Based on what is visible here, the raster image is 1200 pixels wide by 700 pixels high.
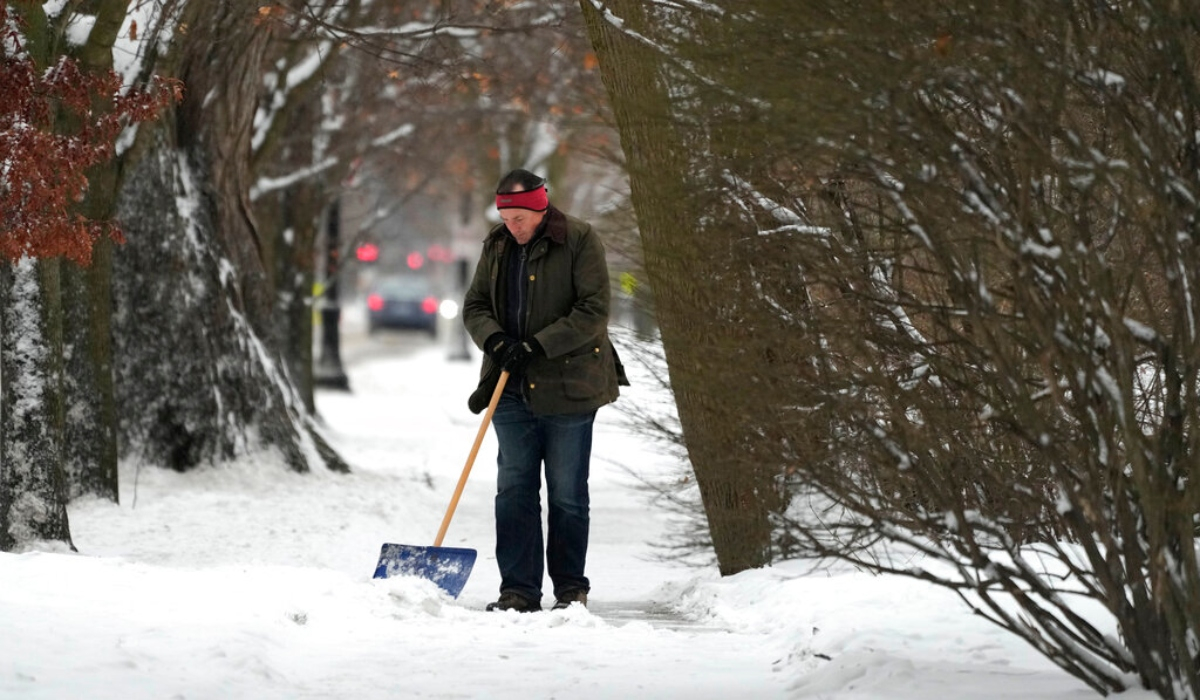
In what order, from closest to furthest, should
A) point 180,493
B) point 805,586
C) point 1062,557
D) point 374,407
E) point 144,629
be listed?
point 1062,557
point 144,629
point 805,586
point 180,493
point 374,407

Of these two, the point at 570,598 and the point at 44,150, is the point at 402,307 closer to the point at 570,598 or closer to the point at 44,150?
the point at 44,150

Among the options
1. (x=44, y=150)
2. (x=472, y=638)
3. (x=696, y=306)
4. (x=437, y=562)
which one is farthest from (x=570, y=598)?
(x=44, y=150)

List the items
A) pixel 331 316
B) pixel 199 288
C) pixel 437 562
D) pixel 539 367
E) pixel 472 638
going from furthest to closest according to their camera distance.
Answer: pixel 331 316
pixel 199 288
pixel 437 562
pixel 539 367
pixel 472 638

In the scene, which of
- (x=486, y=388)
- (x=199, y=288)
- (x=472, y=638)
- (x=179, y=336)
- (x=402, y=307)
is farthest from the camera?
(x=402, y=307)

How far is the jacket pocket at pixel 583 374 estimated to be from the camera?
7645 millimetres

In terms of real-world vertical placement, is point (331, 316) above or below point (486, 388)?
above

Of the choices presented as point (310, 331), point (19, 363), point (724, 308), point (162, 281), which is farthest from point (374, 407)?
point (724, 308)

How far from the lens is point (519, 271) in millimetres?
7840

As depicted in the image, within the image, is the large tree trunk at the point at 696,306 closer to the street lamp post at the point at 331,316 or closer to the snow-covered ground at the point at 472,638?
the snow-covered ground at the point at 472,638

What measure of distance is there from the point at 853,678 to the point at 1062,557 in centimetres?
88

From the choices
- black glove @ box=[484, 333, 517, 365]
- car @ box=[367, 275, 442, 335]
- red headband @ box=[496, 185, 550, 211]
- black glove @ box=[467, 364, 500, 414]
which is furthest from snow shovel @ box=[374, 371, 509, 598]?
car @ box=[367, 275, 442, 335]

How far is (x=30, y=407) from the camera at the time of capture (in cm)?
916

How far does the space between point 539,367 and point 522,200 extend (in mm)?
724

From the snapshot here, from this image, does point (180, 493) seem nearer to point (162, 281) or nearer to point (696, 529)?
point (162, 281)
